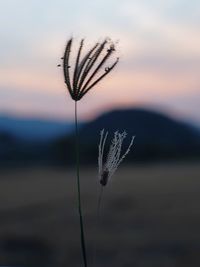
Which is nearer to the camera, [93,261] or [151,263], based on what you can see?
[93,261]

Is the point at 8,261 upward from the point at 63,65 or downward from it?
downward

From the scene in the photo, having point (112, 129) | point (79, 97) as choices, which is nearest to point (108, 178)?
point (79, 97)

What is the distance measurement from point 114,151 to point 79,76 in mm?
179

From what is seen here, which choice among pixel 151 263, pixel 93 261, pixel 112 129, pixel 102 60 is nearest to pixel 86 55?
pixel 102 60

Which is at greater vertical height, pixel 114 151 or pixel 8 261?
pixel 114 151

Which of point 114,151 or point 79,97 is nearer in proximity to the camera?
point 79,97

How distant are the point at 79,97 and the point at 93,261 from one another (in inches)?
24.0

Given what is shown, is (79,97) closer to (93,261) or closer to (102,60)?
(102,60)

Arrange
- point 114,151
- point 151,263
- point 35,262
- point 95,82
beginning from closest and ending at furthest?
1. point 95,82
2. point 114,151
3. point 151,263
4. point 35,262

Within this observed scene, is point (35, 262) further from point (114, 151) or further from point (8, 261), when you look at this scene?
point (114, 151)

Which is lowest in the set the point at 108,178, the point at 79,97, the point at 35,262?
the point at 35,262

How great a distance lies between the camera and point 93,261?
5.34 ft

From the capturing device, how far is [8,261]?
190 cm

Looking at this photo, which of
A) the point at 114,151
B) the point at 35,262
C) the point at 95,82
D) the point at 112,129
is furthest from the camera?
the point at 35,262
